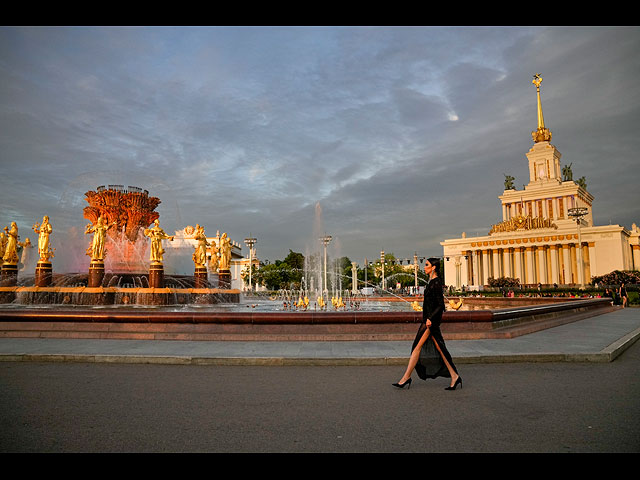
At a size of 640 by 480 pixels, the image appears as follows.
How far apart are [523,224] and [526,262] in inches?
281

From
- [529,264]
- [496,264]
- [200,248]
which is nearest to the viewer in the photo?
[200,248]

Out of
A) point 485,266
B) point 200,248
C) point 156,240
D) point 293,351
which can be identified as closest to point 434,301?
point 293,351

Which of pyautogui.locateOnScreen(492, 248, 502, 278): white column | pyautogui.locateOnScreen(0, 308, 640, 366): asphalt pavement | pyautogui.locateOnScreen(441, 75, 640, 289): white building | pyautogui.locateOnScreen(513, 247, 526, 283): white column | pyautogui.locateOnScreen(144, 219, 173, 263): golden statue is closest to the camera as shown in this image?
pyautogui.locateOnScreen(0, 308, 640, 366): asphalt pavement

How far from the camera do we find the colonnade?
6912cm

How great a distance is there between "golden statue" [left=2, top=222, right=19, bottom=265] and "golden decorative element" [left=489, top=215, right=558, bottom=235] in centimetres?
7602

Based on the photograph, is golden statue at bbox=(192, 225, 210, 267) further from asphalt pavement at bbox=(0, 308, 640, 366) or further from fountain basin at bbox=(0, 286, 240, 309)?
asphalt pavement at bbox=(0, 308, 640, 366)

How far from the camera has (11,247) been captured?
19531mm

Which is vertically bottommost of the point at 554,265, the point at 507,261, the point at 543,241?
the point at 554,265

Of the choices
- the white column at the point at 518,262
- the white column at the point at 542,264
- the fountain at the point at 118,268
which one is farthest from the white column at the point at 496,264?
the fountain at the point at 118,268

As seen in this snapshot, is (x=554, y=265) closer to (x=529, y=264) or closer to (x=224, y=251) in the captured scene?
(x=529, y=264)

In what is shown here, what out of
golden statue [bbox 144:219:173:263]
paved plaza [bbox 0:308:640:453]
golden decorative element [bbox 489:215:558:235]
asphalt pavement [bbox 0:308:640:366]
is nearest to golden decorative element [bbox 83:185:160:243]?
golden statue [bbox 144:219:173:263]

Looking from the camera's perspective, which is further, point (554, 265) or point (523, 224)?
point (523, 224)
